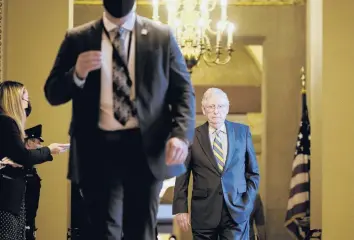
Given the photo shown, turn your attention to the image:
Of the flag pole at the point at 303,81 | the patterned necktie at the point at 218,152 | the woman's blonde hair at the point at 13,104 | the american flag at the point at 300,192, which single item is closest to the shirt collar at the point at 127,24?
the woman's blonde hair at the point at 13,104

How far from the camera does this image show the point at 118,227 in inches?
92.4

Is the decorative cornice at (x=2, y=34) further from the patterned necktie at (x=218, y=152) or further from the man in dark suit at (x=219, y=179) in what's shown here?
the patterned necktie at (x=218, y=152)

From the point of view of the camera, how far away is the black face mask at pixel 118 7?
229cm

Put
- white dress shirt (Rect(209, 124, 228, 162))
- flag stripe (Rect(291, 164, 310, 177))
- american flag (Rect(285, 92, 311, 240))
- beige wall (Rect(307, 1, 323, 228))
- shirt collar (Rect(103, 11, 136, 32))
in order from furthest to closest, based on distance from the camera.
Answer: flag stripe (Rect(291, 164, 310, 177)), american flag (Rect(285, 92, 311, 240)), beige wall (Rect(307, 1, 323, 228)), white dress shirt (Rect(209, 124, 228, 162)), shirt collar (Rect(103, 11, 136, 32))

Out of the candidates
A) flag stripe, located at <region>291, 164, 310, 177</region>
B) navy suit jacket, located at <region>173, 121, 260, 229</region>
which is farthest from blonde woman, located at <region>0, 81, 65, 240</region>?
flag stripe, located at <region>291, 164, 310, 177</region>

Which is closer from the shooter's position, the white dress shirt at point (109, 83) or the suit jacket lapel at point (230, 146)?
the white dress shirt at point (109, 83)

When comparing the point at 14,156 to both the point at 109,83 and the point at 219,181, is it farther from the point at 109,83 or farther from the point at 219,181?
the point at 109,83

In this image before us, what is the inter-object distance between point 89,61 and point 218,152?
247cm

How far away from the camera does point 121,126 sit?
2.31 m

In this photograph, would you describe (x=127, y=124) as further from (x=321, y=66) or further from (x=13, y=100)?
(x=321, y=66)

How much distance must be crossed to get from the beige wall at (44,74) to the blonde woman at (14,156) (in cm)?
147

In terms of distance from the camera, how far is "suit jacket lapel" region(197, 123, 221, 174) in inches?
180

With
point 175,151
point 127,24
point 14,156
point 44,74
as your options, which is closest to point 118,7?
point 127,24

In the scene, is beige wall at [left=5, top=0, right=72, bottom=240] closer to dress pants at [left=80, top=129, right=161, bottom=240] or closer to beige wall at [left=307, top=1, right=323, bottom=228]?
beige wall at [left=307, top=1, right=323, bottom=228]
